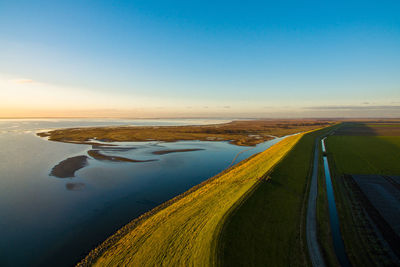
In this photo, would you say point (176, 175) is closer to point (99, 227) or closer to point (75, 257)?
point (99, 227)

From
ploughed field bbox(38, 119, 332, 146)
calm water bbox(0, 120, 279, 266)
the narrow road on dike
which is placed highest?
ploughed field bbox(38, 119, 332, 146)

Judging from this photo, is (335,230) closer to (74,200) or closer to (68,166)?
(74,200)

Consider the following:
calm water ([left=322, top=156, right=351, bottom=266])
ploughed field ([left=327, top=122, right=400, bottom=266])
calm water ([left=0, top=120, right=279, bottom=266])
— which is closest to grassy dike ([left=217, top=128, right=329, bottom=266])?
calm water ([left=322, top=156, right=351, bottom=266])

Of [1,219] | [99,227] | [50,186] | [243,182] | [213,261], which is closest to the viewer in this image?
[213,261]

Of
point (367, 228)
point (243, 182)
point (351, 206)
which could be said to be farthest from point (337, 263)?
point (243, 182)

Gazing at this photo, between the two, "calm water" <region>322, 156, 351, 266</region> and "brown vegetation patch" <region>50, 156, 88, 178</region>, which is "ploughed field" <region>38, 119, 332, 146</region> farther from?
"calm water" <region>322, 156, 351, 266</region>

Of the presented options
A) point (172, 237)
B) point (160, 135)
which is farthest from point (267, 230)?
point (160, 135)
